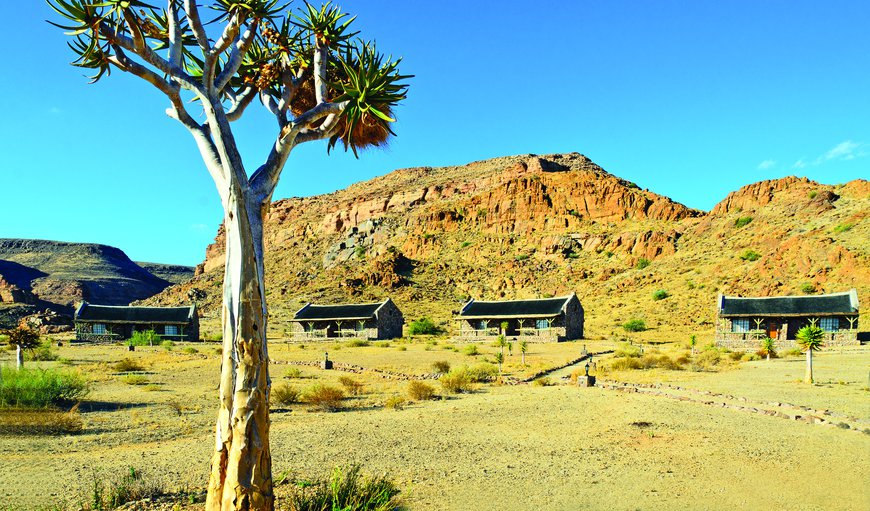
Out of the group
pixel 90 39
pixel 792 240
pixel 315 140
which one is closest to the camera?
pixel 90 39

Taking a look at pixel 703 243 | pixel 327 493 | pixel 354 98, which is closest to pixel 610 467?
pixel 327 493

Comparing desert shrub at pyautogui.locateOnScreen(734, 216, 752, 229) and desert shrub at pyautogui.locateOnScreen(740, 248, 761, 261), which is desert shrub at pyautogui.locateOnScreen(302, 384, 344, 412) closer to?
desert shrub at pyautogui.locateOnScreen(740, 248, 761, 261)

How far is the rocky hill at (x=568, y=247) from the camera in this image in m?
62.7

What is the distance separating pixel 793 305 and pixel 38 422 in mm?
45863

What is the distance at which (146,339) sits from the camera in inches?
2023

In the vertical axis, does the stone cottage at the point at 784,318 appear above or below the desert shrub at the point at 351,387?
above

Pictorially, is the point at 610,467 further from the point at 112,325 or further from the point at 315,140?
the point at 112,325

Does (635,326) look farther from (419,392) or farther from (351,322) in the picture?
(419,392)

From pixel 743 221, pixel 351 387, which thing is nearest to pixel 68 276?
pixel 351 387

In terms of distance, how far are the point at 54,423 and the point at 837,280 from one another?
63.5 metres

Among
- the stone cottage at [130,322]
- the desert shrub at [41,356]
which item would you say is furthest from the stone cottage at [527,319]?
the desert shrub at [41,356]

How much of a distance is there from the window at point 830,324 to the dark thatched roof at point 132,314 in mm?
54246

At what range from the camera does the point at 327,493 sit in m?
7.21

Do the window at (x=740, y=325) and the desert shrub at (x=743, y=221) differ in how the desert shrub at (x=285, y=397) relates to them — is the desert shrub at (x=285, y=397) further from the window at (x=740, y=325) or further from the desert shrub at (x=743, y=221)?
the desert shrub at (x=743, y=221)
